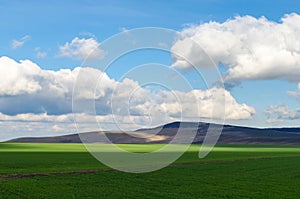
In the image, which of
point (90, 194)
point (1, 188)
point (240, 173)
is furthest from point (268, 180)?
point (1, 188)

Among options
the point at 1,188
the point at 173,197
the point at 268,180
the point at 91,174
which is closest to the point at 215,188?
the point at 173,197

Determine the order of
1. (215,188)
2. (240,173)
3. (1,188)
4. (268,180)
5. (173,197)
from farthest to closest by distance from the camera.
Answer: (240,173) < (268,180) < (215,188) < (1,188) < (173,197)

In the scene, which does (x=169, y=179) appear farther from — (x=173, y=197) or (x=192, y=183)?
(x=173, y=197)

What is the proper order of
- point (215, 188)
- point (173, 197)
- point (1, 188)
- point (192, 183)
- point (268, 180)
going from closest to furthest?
1. point (173, 197)
2. point (1, 188)
3. point (215, 188)
4. point (192, 183)
5. point (268, 180)

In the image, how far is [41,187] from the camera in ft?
132

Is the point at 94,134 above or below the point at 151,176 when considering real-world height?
above

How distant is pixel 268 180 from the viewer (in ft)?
162

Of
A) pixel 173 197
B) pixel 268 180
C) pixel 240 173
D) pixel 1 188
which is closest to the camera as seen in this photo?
pixel 173 197

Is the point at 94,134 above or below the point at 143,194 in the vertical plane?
above

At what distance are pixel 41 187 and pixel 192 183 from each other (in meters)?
15.1

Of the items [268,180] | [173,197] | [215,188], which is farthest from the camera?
[268,180]

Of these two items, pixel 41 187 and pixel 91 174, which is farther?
pixel 91 174

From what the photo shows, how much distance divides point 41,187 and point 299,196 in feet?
75.0

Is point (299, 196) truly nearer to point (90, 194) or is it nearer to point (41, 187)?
point (90, 194)
